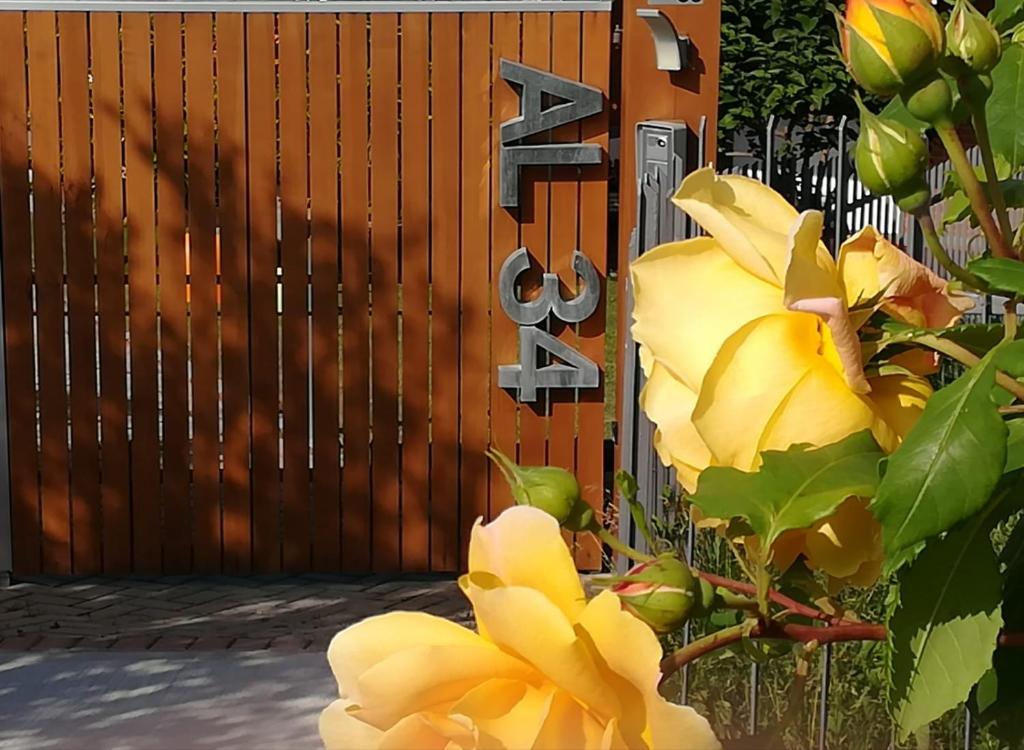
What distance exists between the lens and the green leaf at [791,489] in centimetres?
50

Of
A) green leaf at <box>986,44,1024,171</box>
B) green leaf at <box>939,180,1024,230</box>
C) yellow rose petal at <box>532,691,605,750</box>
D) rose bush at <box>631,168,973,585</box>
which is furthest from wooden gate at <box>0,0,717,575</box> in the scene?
yellow rose petal at <box>532,691,605,750</box>

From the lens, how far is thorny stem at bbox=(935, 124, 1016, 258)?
1.69ft

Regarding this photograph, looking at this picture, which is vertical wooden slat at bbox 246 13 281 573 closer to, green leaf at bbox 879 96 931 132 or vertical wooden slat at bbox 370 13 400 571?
vertical wooden slat at bbox 370 13 400 571

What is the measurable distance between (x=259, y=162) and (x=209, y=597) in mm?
1763

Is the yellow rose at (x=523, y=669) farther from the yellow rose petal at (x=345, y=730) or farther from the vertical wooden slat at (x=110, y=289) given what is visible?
the vertical wooden slat at (x=110, y=289)

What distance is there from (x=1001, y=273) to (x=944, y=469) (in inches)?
3.5

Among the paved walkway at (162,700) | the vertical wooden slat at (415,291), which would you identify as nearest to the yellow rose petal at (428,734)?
the paved walkway at (162,700)

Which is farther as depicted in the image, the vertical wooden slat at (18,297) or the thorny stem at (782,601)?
the vertical wooden slat at (18,297)

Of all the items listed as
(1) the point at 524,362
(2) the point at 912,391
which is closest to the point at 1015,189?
(2) the point at 912,391

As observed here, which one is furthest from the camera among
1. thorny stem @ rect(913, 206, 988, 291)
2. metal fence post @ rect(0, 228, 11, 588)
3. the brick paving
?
metal fence post @ rect(0, 228, 11, 588)

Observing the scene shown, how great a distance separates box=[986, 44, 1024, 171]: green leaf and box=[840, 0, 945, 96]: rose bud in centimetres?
11

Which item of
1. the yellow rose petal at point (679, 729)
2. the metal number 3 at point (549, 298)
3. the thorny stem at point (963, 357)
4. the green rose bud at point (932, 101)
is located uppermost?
the green rose bud at point (932, 101)

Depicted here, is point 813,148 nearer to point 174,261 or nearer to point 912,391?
point 174,261

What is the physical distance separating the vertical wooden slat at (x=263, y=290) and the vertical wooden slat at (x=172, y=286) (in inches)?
11.0
